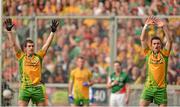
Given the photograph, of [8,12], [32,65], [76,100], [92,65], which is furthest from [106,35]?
[32,65]

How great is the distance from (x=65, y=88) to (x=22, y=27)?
2.36 metres

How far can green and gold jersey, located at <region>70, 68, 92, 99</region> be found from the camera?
19953 millimetres

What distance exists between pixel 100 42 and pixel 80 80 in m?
1.72

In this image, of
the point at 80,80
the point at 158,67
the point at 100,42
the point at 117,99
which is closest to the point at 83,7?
the point at 100,42

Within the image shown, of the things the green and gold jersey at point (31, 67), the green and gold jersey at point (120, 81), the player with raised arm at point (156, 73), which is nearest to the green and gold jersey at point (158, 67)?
the player with raised arm at point (156, 73)

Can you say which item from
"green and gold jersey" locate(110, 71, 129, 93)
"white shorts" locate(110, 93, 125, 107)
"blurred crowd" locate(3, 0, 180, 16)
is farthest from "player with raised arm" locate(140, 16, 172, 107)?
"blurred crowd" locate(3, 0, 180, 16)

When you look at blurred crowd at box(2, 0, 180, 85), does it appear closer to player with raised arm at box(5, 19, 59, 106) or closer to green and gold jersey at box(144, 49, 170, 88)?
green and gold jersey at box(144, 49, 170, 88)

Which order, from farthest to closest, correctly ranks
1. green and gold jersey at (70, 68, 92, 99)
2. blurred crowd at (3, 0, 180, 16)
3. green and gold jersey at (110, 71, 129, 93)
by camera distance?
blurred crowd at (3, 0, 180, 16) → green and gold jersey at (110, 71, 129, 93) → green and gold jersey at (70, 68, 92, 99)

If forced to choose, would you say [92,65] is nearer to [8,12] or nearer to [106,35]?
[106,35]

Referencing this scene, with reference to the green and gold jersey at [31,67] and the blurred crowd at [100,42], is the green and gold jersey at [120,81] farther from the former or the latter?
the green and gold jersey at [31,67]

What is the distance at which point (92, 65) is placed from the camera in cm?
2125

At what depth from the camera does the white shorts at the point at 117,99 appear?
2023cm

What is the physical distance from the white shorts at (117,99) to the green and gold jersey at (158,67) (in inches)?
179

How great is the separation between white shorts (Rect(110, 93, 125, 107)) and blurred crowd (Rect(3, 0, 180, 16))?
2.76 metres
